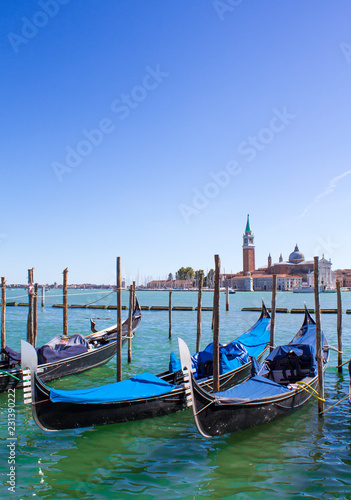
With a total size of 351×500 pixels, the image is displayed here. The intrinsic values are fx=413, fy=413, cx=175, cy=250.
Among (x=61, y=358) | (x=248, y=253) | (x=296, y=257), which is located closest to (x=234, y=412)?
(x=61, y=358)

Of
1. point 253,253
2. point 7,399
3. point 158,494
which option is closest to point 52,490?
point 158,494

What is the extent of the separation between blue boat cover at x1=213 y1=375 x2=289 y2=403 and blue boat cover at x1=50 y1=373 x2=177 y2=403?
116 cm

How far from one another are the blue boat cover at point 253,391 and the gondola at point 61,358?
3.86 meters

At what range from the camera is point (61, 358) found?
→ 8758 millimetres

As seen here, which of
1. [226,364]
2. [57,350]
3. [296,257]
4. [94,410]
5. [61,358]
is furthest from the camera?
[296,257]

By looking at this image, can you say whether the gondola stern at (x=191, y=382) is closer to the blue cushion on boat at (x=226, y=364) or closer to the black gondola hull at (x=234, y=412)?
the black gondola hull at (x=234, y=412)

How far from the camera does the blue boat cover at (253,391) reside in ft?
17.1

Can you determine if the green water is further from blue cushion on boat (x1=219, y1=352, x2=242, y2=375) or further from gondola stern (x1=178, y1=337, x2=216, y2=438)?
blue cushion on boat (x1=219, y1=352, x2=242, y2=375)

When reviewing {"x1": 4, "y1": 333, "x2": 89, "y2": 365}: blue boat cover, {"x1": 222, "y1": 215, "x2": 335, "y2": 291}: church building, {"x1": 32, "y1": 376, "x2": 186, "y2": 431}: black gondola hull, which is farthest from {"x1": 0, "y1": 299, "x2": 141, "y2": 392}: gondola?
{"x1": 222, "y1": 215, "x2": 335, "y2": 291}: church building

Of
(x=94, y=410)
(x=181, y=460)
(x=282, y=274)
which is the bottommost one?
(x=181, y=460)

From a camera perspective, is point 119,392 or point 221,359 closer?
Result: point 119,392

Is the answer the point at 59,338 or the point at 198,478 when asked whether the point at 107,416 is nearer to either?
the point at 198,478

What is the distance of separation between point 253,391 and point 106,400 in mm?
1970

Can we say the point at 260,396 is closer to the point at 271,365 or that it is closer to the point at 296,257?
the point at 271,365
